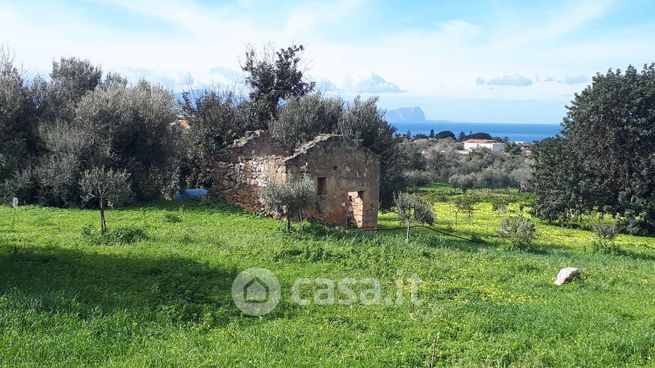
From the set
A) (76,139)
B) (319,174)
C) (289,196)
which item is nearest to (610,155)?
(319,174)

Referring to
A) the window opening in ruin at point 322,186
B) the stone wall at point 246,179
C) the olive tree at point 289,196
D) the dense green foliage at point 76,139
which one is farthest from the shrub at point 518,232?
the dense green foliage at point 76,139

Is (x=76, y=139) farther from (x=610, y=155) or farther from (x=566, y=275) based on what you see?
(x=610, y=155)

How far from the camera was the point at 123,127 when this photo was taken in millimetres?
20609

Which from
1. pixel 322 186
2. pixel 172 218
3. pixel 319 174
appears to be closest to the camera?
pixel 172 218

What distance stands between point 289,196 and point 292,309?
263 inches

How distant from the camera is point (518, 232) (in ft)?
60.4

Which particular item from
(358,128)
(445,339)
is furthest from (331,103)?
(445,339)

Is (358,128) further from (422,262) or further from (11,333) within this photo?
(11,333)

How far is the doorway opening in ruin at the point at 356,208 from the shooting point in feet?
68.1

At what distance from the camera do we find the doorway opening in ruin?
68.1 feet

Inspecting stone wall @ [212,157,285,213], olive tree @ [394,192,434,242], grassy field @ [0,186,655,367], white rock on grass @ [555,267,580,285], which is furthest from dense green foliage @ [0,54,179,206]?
white rock on grass @ [555,267,580,285]

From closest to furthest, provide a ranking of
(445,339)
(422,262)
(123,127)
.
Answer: (445,339) → (422,262) → (123,127)

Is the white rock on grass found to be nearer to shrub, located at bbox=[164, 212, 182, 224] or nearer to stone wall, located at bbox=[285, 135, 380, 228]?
stone wall, located at bbox=[285, 135, 380, 228]

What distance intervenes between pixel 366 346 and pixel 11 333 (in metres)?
4.43
